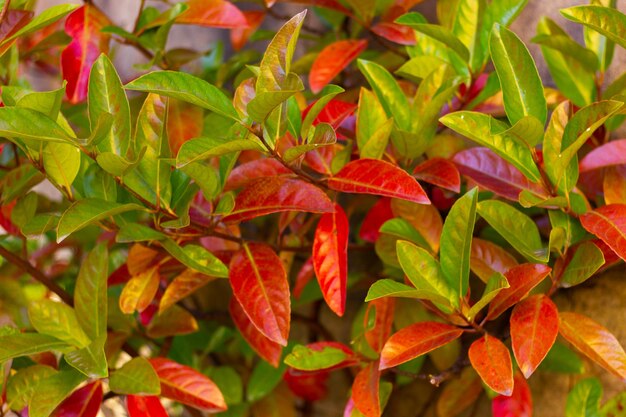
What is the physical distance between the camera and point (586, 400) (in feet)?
2.81

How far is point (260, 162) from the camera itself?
866 millimetres

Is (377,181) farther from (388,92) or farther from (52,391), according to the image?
(52,391)

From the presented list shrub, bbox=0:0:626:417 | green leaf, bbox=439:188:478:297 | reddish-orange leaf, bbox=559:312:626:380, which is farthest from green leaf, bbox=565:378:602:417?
green leaf, bbox=439:188:478:297

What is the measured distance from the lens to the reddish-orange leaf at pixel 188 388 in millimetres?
853

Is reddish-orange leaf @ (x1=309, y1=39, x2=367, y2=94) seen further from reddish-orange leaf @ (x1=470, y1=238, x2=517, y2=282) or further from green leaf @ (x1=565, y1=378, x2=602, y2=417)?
green leaf @ (x1=565, y1=378, x2=602, y2=417)

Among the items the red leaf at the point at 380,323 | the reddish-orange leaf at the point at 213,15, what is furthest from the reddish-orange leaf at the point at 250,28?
the red leaf at the point at 380,323

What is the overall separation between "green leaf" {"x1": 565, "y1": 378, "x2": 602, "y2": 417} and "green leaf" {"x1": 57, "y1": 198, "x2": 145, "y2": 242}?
1.76 ft

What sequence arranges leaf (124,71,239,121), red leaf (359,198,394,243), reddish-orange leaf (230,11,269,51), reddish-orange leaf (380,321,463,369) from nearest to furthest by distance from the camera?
leaf (124,71,239,121) < reddish-orange leaf (380,321,463,369) < red leaf (359,198,394,243) < reddish-orange leaf (230,11,269,51)

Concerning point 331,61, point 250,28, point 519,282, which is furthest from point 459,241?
point 250,28

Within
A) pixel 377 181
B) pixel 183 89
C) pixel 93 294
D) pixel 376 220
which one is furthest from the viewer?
pixel 376 220

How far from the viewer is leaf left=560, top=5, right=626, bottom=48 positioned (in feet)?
2.30

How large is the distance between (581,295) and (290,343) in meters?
0.43

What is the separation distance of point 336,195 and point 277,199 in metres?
0.14

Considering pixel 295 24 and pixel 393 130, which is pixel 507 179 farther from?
pixel 295 24
